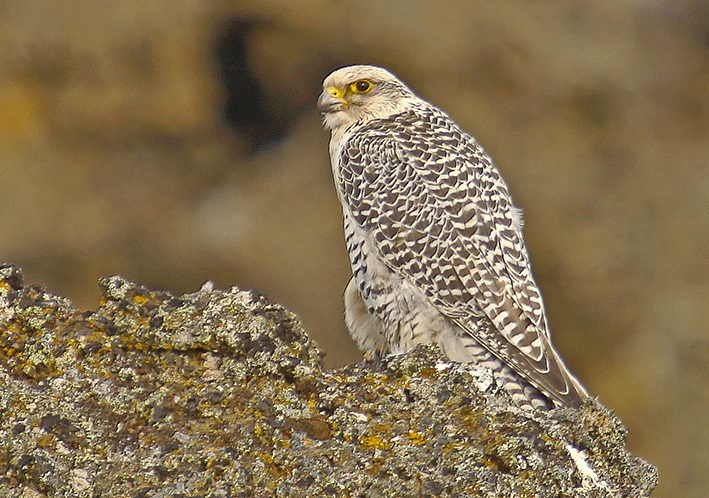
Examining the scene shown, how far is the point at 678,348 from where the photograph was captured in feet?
30.0

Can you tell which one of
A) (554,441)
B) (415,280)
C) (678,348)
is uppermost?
(678,348)

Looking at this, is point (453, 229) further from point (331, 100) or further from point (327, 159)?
point (327, 159)

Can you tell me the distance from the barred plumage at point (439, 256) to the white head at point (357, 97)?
20mm

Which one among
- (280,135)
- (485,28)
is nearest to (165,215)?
(280,135)

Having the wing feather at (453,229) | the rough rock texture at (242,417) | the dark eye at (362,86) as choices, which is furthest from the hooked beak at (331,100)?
the rough rock texture at (242,417)

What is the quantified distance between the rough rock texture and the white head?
2700 mm

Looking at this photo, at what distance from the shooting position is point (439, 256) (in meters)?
A: 4.59

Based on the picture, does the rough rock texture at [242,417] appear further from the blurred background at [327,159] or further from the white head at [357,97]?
the blurred background at [327,159]

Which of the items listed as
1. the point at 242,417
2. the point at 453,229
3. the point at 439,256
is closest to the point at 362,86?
the point at 453,229

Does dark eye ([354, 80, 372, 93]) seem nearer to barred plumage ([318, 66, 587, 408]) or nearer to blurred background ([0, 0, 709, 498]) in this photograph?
barred plumage ([318, 66, 587, 408])

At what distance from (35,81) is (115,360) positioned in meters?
8.25

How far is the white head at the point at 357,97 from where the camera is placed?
5.30m

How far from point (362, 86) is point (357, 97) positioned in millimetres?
77

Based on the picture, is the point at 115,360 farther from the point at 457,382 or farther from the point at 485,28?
the point at 485,28
